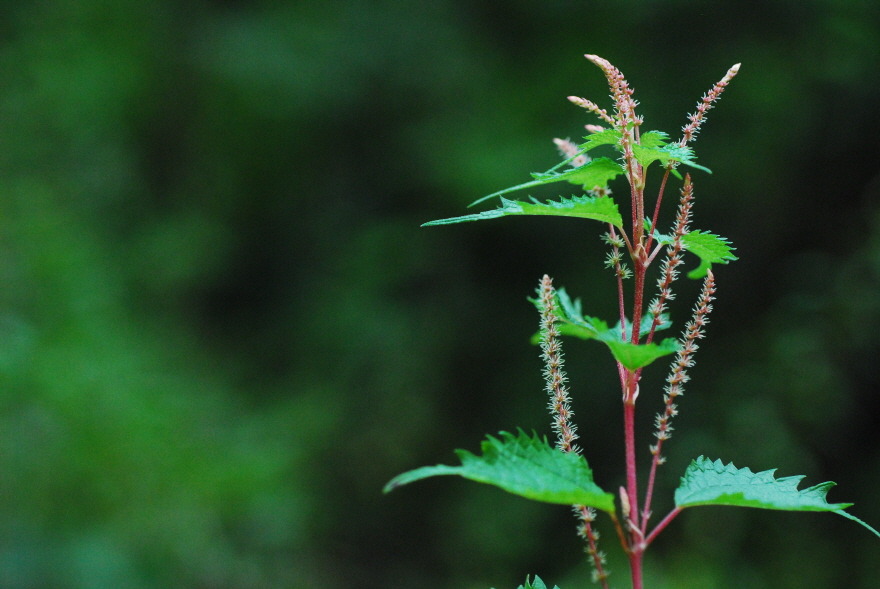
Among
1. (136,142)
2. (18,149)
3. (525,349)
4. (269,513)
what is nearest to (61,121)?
(18,149)

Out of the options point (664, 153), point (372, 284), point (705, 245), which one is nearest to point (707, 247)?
point (705, 245)

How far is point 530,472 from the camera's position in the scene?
0.97 metres

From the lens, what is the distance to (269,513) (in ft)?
17.0

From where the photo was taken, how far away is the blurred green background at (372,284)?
4578mm

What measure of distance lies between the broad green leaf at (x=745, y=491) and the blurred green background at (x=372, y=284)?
3670mm

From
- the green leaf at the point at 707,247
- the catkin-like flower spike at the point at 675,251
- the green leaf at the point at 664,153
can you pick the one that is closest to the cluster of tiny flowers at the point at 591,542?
the catkin-like flower spike at the point at 675,251

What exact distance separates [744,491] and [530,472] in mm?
291

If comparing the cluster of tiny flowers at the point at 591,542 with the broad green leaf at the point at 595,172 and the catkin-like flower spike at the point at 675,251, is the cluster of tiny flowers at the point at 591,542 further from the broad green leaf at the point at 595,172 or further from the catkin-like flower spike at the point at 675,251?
the broad green leaf at the point at 595,172

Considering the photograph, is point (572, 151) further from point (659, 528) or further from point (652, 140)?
point (659, 528)

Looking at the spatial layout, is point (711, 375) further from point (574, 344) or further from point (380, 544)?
point (380, 544)

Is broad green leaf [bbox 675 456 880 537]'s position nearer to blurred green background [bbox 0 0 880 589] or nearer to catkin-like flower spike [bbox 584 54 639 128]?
catkin-like flower spike [bbox 584 54 639 128]

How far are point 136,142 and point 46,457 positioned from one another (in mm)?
3583

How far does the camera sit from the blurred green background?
458 cm

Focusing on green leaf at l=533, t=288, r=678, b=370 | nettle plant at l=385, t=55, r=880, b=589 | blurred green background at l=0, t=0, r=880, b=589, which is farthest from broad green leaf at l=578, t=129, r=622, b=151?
blurred green background at l=0, t=0, r=880, b=589
